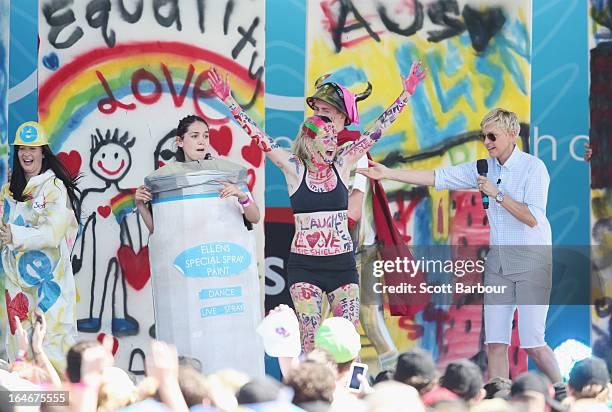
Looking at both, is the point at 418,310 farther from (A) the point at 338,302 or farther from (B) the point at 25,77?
(B) the point at 25,77

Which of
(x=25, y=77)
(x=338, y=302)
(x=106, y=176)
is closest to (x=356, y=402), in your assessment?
(x=338, y=302)

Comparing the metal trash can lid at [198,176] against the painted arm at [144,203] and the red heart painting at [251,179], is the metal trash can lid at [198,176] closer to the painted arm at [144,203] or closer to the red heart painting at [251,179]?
the painted arm at [144,203]

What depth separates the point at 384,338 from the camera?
715 cm

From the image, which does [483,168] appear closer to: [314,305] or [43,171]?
[314,305]

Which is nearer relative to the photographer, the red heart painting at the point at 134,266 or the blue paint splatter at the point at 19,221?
the blue paint splatter at the point at 19,221

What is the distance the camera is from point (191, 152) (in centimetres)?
658

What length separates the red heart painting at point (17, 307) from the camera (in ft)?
21.6

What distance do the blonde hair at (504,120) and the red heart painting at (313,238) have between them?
1.15 meters

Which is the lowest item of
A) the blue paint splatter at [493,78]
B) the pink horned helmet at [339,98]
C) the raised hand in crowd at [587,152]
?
the raised hand in crowd at [587,152]

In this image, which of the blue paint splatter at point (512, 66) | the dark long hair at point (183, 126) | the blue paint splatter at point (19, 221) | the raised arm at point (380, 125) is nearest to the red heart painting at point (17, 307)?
the blue paint splatter at point (19, 221)

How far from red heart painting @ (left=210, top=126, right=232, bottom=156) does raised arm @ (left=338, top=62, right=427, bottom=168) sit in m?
0.88

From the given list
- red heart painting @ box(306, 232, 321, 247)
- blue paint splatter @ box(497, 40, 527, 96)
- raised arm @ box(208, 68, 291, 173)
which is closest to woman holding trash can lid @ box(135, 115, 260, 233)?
raised arm @ box(208, 68, 291, 173)

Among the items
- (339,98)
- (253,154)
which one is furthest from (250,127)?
(253,154)

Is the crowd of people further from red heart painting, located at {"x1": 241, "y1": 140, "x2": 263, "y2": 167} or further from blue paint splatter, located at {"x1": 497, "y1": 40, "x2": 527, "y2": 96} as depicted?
blue paint splatter, located at {"x1": 497, "y1": 40, "x2": 527, "y2": 96}
